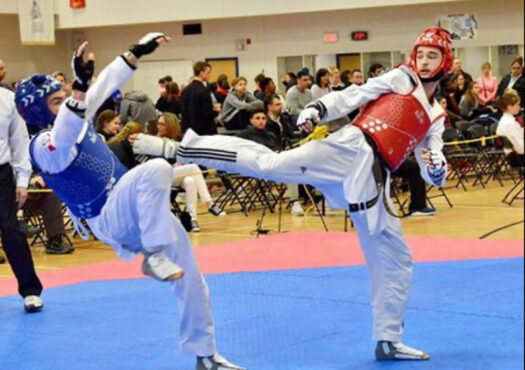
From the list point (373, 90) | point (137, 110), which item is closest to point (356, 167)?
point (373, 90)

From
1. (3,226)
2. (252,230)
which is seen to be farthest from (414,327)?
(252,230)

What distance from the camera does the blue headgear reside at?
598 centimetres

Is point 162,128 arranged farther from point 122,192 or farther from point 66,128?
point 66,128

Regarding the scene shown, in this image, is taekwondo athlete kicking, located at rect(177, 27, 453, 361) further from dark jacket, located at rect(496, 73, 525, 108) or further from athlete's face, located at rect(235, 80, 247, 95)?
dark jacket, located at rect(496, 73, 525, 108)

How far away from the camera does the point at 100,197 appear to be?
219 inches

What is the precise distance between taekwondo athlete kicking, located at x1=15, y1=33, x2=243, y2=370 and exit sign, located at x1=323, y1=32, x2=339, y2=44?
16.5m

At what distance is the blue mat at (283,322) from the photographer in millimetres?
5949

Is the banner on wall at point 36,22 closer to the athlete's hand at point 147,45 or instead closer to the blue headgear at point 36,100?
the blue headgear at point 36,100

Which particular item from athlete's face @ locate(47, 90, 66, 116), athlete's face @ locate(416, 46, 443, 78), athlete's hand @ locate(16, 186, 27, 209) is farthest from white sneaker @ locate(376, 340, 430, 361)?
athlete's hand @ locate(16, 186, 27, 209)

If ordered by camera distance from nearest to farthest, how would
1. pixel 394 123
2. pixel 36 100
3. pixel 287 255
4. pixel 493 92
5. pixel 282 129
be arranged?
1. pixel 394 123
2. pixel 36 100
3. pixel 287 255
4. pixel 282 129
5. pixel 493 92

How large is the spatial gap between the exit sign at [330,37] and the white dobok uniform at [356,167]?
53.4 ft

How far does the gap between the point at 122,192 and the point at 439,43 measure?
78.2 inches

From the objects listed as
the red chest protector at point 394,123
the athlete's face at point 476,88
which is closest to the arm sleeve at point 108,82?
the red chest protector at point 394,123

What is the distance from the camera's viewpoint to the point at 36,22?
2266 cm
